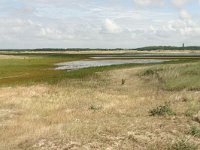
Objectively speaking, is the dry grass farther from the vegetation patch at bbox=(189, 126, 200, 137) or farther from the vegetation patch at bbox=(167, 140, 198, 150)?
the vegetation patch at bbox=(167, 140, 198, 150)

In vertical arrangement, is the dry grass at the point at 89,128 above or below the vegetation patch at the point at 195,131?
below

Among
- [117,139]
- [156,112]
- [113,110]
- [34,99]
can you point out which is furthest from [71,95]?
[117,139]

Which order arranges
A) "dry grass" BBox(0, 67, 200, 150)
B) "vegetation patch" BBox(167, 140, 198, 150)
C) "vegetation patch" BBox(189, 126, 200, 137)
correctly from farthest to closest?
"vegetation patch" BBox(189, 126, 200, 137) → "dry grass" BBox(0, 67, 200, 150) → "vegetation patch" BBox(167, 140, 198, 150)

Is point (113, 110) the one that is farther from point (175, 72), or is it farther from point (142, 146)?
point (175, 72)

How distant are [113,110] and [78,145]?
35.2 feet

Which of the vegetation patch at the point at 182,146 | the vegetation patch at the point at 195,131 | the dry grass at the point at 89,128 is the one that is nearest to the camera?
the vegetation patch at the point at 182,146

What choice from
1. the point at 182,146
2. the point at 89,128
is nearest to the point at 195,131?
the point at 182,146

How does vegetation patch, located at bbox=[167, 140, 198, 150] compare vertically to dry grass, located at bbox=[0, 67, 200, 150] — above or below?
above

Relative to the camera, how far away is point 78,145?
1424cm

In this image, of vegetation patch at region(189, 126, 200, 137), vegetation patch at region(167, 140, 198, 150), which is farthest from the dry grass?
vegetation patch at region(167, 140, 198, 150)

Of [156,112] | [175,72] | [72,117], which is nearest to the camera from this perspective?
[156,112]

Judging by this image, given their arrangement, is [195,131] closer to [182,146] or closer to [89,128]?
[182,146]

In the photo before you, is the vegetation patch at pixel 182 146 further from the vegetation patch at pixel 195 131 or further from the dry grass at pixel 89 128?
the vegetation patch at pixel 195 131

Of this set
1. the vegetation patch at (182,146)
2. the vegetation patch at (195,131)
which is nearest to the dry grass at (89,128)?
the vegetation patch at (195,131)
